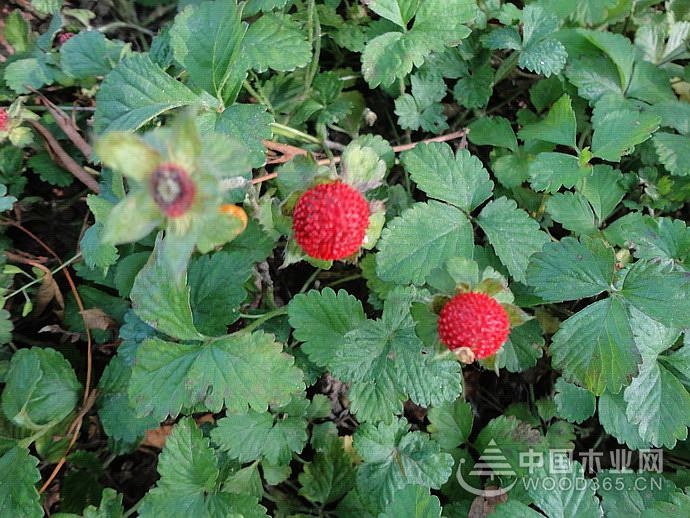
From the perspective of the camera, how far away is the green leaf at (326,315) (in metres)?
1.76

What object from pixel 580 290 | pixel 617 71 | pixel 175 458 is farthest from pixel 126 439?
pixel 617 71

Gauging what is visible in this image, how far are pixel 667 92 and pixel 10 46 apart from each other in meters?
2.78

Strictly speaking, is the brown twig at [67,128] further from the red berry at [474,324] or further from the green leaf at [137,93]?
the red berry at [474,324]

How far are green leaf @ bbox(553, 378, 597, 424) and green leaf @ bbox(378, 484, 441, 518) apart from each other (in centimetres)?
62

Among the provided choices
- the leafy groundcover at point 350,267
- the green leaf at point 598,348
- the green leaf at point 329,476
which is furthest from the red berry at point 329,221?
the green leaf at point 329,476

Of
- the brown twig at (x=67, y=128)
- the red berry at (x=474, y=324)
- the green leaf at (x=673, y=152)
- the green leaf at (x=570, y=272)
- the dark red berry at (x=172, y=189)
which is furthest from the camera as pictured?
the brown twig at (x=67, y=128)

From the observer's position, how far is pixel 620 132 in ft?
6.55

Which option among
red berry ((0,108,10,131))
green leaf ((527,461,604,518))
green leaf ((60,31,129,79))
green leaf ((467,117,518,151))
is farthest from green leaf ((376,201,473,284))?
red berry ((0,108,10,131))

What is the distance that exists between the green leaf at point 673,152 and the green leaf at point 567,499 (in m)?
1.16

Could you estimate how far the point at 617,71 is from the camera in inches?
87.0

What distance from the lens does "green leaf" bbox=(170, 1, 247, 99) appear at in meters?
1.66

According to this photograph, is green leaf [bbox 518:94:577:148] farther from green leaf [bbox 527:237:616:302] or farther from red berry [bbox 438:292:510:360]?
red berry [bbox 438:292:510:360]

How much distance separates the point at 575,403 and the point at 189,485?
1.29 metres

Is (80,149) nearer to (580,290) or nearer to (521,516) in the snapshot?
(580,290)
